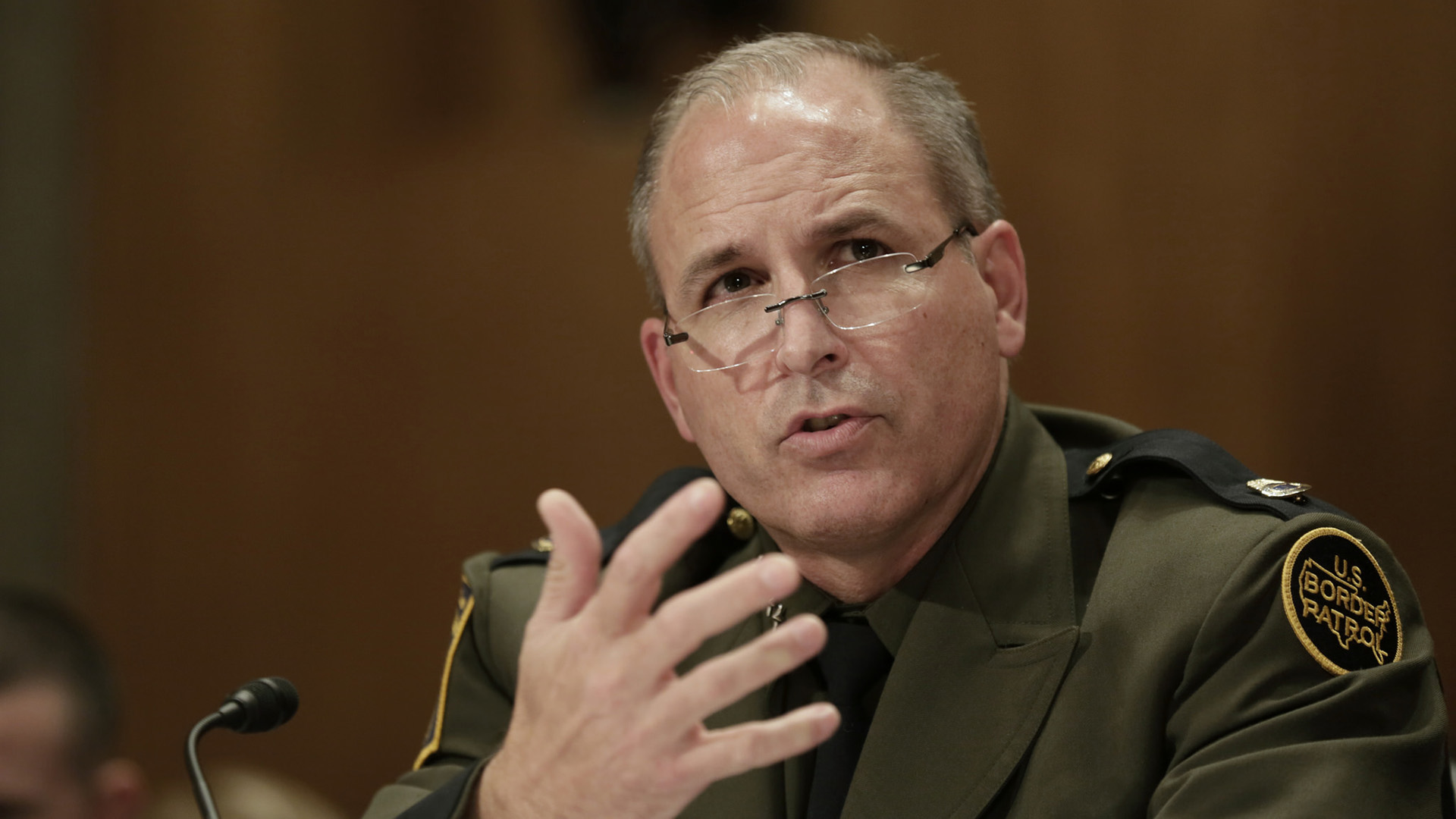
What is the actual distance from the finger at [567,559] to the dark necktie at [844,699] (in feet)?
1.64

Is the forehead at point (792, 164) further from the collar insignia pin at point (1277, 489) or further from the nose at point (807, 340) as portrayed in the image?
the collar insignia pin at point (1277, 489)

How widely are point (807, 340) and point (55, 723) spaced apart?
1163 millimetres

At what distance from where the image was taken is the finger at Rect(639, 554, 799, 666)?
1.09 metres

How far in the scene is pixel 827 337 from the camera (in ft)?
5.27

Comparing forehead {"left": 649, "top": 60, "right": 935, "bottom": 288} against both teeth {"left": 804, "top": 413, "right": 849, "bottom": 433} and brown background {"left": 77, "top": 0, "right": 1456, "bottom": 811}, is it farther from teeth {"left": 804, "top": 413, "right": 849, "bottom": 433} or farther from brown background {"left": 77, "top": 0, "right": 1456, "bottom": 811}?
brown background {"left": 77, "top": 0, "right": 1456, "bottom": 811}

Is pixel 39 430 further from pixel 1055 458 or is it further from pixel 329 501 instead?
pixel 1055 458

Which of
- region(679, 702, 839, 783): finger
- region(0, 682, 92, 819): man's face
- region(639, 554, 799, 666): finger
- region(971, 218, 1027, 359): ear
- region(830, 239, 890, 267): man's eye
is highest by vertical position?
region(830, 239, 890, 267): man's eye

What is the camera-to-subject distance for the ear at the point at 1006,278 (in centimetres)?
183

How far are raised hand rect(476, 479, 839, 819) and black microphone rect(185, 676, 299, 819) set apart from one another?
0.36 metres

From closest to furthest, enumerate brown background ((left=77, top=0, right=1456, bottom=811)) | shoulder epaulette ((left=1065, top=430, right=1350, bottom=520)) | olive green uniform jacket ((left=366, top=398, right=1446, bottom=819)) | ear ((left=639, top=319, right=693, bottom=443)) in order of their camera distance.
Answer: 1. olive green uniform jacket ((left=366, top=398, right=1446, bottom=819))
2. shoulder epaulette ((left=1065, top=430, right=1350, bottom=520))
3. ear ((left=639, top=319, right=693, bottom=443))
4. brown background ((left=77, top=0, right=1456, bottom=811))

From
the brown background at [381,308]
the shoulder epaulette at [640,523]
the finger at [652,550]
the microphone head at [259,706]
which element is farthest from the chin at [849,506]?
the brown background at [381,308]

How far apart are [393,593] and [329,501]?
1.24 feet

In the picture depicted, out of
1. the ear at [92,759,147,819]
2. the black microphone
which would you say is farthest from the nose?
the ear at [92,759,147,819]

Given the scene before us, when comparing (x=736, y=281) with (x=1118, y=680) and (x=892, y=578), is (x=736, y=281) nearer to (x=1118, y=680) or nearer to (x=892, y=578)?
(x=892, y=578)
